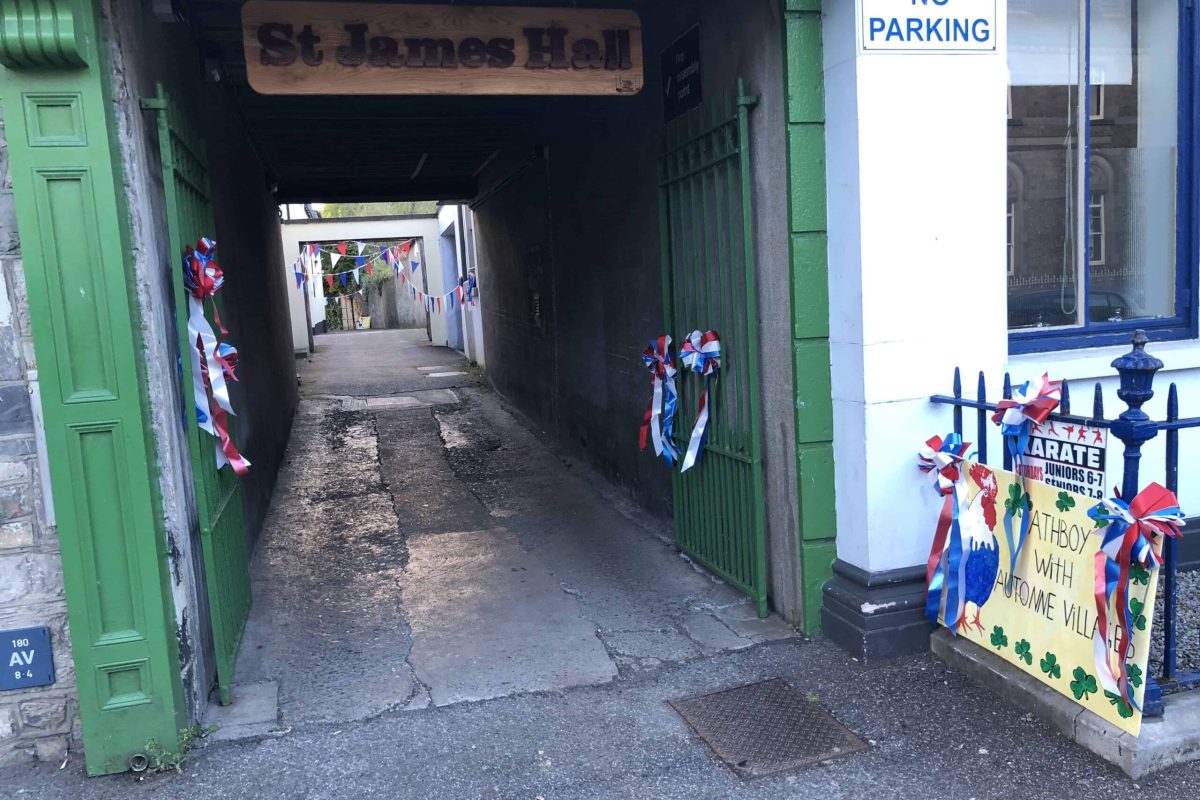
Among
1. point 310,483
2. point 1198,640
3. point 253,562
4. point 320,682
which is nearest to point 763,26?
point 1198,640

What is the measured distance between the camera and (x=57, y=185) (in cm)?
315

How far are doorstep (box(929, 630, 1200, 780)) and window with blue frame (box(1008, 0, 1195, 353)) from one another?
5.56ft

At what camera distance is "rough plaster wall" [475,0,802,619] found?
A: 4.30 meters

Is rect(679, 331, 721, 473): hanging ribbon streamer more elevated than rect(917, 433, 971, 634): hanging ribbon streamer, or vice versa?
rect(679, 331, 721, 473): hanging ribbon streamer

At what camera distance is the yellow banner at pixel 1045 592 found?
3043mm

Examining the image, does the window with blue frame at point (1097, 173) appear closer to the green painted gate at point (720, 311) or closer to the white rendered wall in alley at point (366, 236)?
the green painted gate at point (720, 311)

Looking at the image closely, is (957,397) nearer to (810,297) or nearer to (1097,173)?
(810,297)

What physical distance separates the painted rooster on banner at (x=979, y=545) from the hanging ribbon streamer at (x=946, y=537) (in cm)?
2

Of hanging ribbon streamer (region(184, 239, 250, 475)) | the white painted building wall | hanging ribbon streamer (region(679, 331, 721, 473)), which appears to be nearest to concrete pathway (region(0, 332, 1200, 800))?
hanging ribbon streamer (region(679, 331, 721, 473))

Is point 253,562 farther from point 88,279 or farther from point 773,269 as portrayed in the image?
point 773,269

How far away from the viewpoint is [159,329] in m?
3.52

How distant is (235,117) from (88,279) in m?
4.66

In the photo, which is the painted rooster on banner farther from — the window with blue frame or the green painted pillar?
the window with blue frame

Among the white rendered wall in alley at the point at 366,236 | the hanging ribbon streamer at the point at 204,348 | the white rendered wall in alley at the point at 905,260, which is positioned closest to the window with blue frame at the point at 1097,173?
the white rendered wall in alley at the point at 905,260
